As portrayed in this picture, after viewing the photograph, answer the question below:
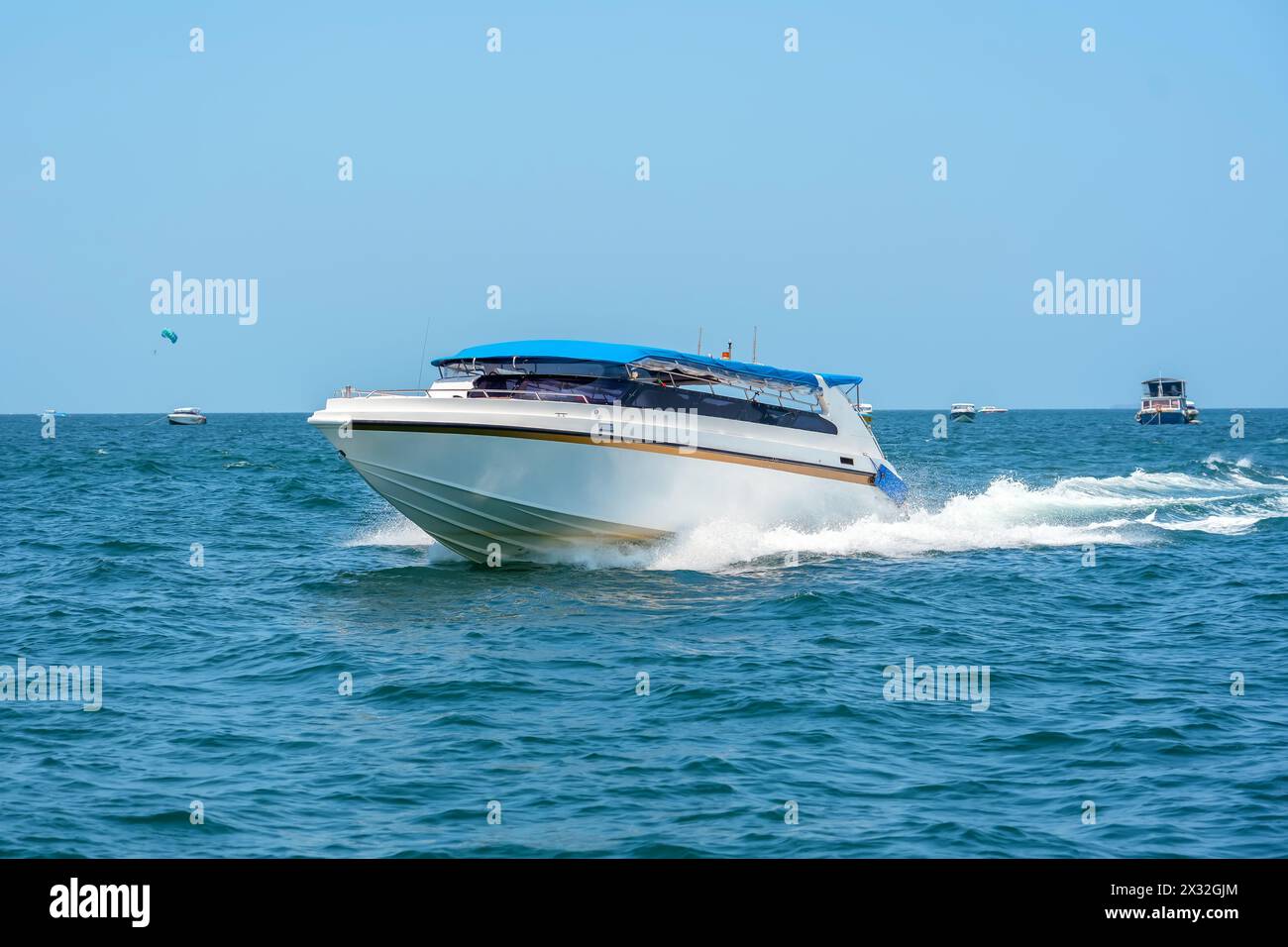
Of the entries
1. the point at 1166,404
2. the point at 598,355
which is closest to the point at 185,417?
the point at 1166,404

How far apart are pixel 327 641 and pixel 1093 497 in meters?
20.9

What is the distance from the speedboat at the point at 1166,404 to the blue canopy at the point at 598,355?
9628cm

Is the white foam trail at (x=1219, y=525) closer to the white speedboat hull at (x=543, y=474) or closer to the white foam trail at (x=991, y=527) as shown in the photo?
the white foam trail at (x=991, y=527)

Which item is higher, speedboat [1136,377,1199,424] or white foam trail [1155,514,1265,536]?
speedboat [1136,377,1199,424]

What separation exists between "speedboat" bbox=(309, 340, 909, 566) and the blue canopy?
0.02 m

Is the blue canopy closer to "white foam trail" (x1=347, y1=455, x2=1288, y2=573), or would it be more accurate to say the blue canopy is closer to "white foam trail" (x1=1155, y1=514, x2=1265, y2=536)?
"white foam trail" (x1=347, y1=455, x2=1288, y2=573)

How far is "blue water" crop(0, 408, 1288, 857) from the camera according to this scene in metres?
8.05

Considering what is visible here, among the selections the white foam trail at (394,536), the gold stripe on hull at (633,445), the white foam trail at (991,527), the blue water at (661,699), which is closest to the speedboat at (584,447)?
the gold stripe on hull at (633,445)

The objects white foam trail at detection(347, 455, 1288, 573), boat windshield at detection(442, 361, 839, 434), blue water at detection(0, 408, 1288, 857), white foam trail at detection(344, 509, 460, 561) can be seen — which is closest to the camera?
blue water at detection(0, 408, 1288, 857)

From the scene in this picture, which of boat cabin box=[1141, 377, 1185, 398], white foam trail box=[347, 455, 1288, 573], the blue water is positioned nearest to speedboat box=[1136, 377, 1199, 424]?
boat cabin box=[1141, 377, 1185, 398]

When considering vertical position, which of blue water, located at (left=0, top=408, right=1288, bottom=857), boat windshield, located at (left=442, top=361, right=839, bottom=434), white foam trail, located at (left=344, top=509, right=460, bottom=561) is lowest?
blue water, located at (left=0, top=408, right=1288, bottom=857)

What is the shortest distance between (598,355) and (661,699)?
722cm
